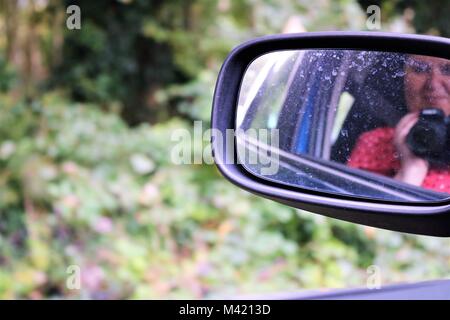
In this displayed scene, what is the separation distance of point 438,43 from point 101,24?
21.7 ft

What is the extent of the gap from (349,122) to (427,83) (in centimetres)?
22

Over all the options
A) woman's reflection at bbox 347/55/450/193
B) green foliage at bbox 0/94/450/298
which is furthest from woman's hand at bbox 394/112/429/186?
green foliage at bbox 0/94/450/298

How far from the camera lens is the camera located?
99 cm

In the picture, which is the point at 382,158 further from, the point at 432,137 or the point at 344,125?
the point at 432,137

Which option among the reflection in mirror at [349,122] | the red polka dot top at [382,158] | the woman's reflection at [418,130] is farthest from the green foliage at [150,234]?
the woman's reflection at [418,130]

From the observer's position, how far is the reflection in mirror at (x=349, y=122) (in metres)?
1.02

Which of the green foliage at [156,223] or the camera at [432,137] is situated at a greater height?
the camera at [432,137]

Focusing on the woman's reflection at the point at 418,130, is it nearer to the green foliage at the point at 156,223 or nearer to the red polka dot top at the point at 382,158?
the red polka dot top at the point at 382,158

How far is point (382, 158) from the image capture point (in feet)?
4.02

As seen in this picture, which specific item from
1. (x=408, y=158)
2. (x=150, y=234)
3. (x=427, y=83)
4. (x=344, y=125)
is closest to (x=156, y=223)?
(x=150, y=234)

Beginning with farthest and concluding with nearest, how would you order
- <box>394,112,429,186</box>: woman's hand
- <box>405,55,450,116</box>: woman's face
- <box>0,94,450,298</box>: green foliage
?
<box>0,94,450,298</box>: green foliage → <box>394,112,429,186</box>: woman's hand → <box>405,55,450,116</box>: woman's face

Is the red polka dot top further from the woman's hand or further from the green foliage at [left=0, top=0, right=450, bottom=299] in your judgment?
the green foliage at [left=0, top=0, right=450, bottom=299]
